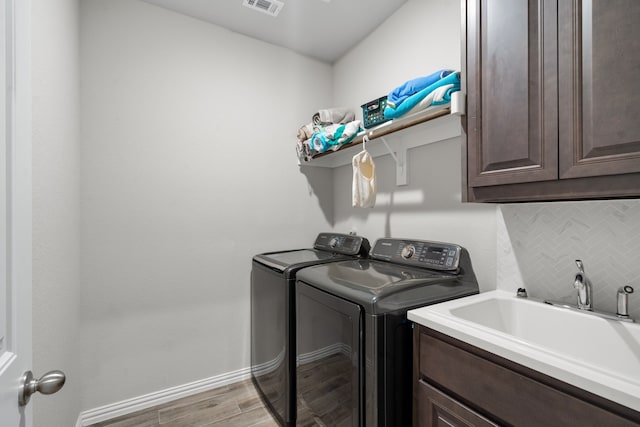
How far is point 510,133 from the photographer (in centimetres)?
102

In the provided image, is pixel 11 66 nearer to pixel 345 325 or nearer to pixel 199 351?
pixel 345 325

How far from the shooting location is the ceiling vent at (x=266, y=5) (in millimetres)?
1882

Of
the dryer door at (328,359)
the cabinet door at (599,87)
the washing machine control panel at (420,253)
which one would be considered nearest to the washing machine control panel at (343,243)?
the washing machine control panel at (420,253)

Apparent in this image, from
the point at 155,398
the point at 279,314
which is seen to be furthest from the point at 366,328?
the point at 155,398

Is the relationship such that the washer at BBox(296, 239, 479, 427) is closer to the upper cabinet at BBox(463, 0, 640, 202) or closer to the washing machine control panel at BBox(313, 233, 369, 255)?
the washing machine control panel at BBox(313, 233, 369, 255)

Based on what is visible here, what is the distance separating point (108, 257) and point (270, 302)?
104 centimetres

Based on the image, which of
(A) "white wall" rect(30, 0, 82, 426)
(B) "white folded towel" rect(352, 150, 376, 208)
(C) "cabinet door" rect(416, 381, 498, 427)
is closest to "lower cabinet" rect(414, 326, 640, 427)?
(C) "cabinet door" rect(416, 381, 498, 427)

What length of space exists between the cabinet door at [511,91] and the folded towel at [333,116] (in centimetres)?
117

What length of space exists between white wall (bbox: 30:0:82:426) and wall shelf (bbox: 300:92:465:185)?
4.87ft

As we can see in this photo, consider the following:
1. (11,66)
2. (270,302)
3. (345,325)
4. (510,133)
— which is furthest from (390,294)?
(11,66)

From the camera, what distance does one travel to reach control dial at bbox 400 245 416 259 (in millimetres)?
1634

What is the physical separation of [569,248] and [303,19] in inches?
82.5

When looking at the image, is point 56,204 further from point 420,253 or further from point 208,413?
point 420,253

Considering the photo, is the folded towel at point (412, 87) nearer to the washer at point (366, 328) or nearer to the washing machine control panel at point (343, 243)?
the washer at point (366, 328)
